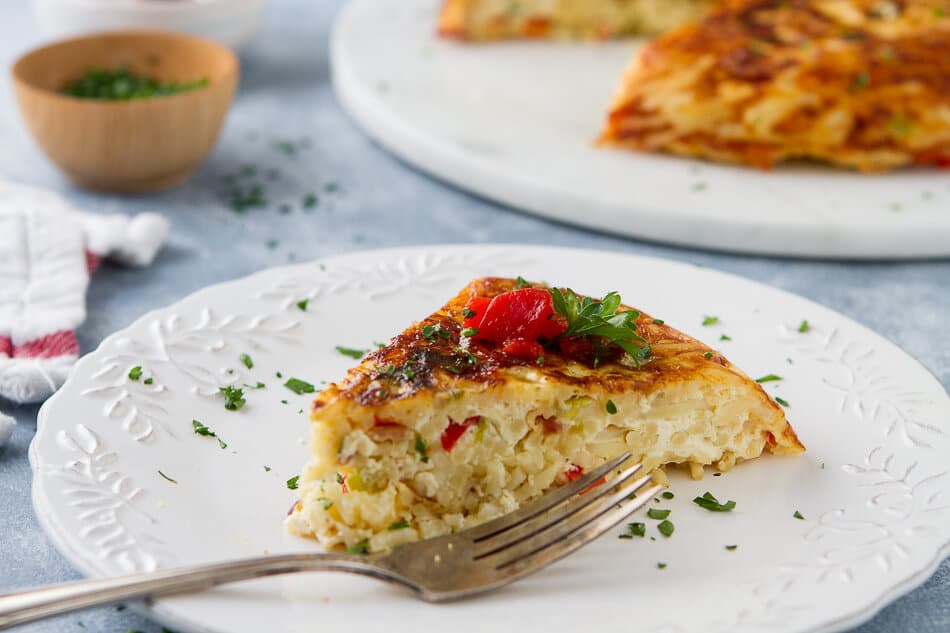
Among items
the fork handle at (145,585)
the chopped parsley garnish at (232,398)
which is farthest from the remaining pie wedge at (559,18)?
the fork handle at (145,585)

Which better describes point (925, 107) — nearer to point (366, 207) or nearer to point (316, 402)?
point (366, 207)

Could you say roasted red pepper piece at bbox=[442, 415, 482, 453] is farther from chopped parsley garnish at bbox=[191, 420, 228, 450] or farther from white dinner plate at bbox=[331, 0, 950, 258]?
white dinner plate at bbox=[331, 0, 950, 258]

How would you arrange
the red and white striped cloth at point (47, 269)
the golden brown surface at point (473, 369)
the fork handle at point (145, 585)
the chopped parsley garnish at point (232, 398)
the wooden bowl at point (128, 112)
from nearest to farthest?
1. the fork handle at point (145, 585)
2. the golden brown surface at point (473, 369)
3. the chopped parsley garnish at point (232, 398)
4. the red and white striped cloth at point (47, 269)
5. the wooden bowl at point (128, 112)

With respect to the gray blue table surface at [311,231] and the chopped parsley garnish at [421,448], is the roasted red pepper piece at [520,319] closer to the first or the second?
the chopped parsley garnish at [421,448]

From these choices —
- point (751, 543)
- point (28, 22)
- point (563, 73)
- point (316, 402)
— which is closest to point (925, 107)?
point (563, 73)

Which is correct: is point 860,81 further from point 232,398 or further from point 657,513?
point 232,398
